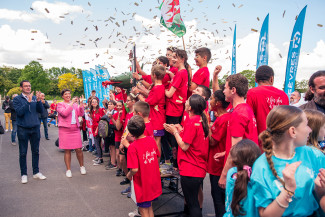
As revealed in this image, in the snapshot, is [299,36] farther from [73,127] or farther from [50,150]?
[50,150]

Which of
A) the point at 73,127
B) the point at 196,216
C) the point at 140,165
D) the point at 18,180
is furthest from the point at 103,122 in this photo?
the point at 196,216

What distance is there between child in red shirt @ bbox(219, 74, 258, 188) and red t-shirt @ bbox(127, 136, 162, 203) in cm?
115

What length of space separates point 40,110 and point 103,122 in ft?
5.76

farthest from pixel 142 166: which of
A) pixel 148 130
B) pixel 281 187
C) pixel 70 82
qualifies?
pixel 70 82

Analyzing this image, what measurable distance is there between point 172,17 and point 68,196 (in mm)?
4510

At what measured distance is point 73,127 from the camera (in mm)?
6715

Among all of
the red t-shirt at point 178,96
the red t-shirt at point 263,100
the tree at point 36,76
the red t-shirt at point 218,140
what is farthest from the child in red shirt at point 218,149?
the tree at point 36,76

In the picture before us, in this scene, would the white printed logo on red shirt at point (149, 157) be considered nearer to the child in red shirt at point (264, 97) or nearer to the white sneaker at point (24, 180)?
the child in red shirt at point (264, 97)

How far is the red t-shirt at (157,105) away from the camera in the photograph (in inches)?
171

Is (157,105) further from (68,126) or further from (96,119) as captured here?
(96,119)

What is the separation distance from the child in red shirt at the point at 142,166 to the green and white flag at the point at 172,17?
2664 millimetres

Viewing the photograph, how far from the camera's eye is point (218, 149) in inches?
137

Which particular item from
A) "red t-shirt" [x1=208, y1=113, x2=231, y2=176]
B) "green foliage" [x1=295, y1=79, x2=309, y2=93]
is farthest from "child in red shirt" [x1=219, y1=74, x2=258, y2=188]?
"green foliage" [x1=295, y1=79, x2=309, y2=93]

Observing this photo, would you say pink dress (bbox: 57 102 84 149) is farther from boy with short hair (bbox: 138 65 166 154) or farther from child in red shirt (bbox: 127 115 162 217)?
child in red shirt (bbox: 127 115 162 217)
